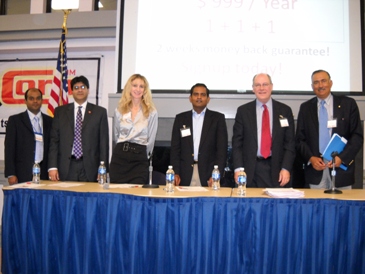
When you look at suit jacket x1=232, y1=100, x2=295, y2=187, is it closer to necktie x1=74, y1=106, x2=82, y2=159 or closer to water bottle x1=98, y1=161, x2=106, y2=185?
water bottle x1=98, y1=161, x2=106, y2=185

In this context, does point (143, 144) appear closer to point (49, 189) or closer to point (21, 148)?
point (49, 189)

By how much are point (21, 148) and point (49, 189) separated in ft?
4.58

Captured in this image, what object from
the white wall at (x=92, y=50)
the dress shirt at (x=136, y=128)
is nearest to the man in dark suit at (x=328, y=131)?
the dress shirt at (x=136, y=128)

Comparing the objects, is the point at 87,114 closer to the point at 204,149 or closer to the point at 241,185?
the point at 204,149

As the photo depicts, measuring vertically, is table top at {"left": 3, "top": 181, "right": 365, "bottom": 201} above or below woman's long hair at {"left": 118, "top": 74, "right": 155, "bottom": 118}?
below

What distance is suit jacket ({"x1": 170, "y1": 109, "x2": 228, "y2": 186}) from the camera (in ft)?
10.9

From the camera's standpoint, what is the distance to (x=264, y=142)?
119 inches

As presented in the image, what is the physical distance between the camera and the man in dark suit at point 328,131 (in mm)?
2994

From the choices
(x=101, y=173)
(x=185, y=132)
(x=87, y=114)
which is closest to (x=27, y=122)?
(x=87, y=114)

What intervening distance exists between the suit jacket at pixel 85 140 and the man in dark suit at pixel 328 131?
174cm

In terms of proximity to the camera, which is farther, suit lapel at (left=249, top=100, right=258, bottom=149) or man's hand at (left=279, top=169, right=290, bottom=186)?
suit lapel at (left=249, top=100, right=258, bottom=149)

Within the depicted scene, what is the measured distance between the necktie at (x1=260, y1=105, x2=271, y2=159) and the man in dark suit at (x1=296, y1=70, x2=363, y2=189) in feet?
A: 1.10

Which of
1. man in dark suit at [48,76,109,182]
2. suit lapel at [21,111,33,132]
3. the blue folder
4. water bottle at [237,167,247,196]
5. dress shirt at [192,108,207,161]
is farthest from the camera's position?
suit lapel at [21,111,33,132]

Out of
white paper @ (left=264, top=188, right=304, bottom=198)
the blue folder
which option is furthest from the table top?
the blue folder
